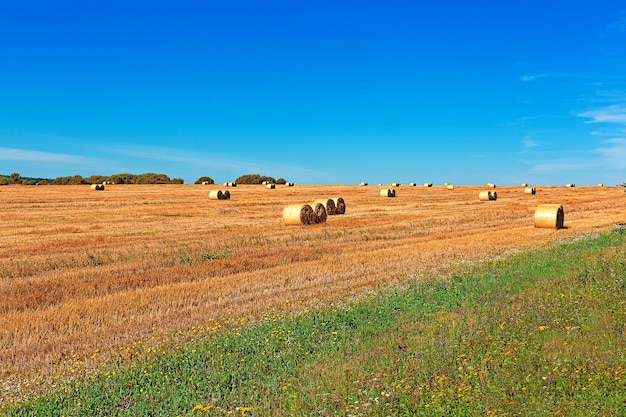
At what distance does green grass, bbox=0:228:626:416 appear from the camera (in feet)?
17.5

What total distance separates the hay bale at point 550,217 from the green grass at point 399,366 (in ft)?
46.7

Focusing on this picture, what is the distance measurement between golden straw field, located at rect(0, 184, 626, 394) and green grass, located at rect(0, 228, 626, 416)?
3.73ft

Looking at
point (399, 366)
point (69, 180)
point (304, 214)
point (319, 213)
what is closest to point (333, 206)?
point (319, 213)

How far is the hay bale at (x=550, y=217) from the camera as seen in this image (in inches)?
902

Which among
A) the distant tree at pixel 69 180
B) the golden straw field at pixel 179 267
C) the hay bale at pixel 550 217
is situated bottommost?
the golden straw field at pixel 179 267

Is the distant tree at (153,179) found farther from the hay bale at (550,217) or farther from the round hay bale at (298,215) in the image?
the hay bale at (550,217)

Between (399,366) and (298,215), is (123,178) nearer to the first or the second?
(298,215)

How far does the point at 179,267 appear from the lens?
1436 centimetres

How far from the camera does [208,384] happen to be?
6.16m

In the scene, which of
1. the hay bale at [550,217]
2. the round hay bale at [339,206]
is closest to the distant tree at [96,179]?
the round hay bale at [339,206]

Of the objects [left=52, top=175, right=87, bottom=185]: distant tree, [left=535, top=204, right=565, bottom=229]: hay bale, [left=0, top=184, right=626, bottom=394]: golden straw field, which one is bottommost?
[left=0, top=184, right=626, bottom=394]: golden straw field

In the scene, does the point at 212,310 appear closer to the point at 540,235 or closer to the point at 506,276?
the point at 506,276

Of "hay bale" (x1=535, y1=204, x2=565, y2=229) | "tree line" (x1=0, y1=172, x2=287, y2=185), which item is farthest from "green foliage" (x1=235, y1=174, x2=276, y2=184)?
"hay bale" (x1=535, y1=204, x2=565, y2=229)

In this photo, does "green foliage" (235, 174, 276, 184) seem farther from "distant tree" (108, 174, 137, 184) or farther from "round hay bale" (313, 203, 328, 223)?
"round hay bale" (313, 203, 328, 223)
